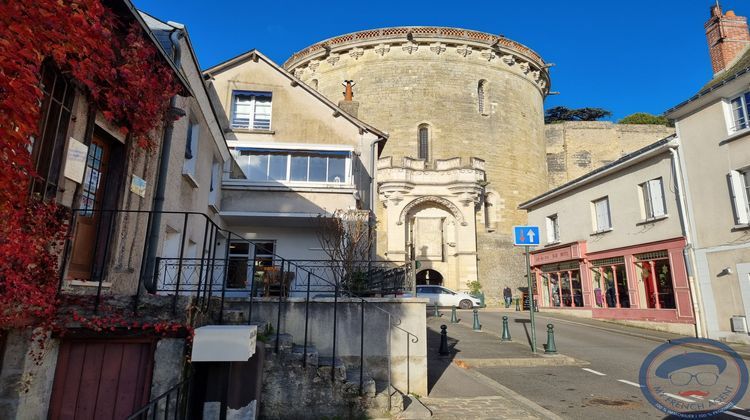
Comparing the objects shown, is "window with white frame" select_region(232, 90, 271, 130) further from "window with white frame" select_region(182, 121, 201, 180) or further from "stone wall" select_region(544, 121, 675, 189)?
"stone wall" select_region(544, 121, 675, 189)

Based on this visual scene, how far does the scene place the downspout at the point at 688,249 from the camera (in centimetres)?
1427

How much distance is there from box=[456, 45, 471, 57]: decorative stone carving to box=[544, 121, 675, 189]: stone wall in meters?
11.8

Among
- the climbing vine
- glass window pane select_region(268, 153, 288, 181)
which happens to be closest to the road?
the climbing vine

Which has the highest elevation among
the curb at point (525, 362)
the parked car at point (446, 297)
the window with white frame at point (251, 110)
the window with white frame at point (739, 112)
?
the window with white frame at point (251, 110)

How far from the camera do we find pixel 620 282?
18.2 meters

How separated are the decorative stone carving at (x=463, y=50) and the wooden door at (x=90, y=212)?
110ft

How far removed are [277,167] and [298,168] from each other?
2.25ft

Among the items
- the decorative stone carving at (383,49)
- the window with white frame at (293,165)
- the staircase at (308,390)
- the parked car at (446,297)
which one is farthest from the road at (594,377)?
the decorative stone carving at (383,49)

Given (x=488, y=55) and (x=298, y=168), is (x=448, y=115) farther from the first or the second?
(x=298, y=168)

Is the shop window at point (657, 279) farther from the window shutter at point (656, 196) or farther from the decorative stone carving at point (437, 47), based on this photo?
the decorative stone carving at point (437, 47)

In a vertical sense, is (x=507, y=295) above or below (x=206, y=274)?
above

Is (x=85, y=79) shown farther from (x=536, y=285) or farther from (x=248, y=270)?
(x=536, y=285)

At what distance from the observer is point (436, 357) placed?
10.6 meters
